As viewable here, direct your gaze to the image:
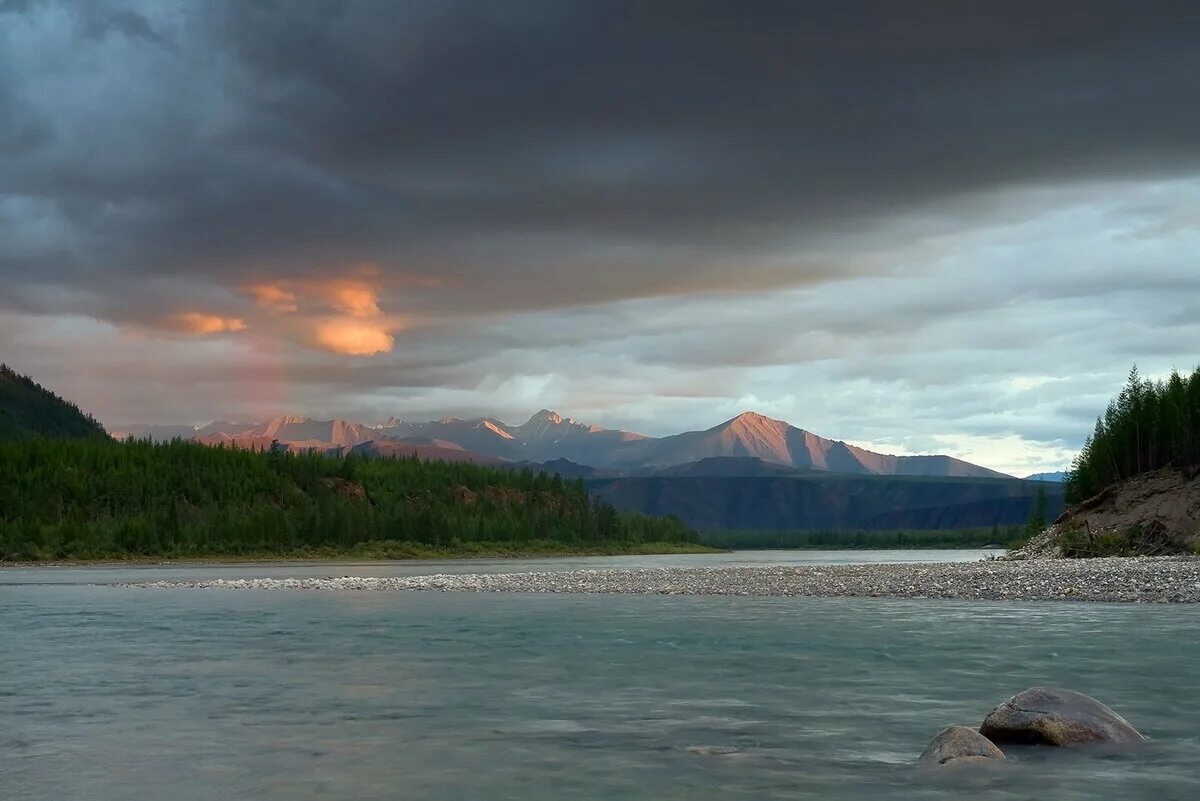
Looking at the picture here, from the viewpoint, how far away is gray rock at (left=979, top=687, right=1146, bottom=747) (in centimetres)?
1872

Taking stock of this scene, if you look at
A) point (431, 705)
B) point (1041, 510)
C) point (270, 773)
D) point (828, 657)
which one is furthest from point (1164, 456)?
point (270, 773)

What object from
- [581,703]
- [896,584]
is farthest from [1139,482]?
[581,703]

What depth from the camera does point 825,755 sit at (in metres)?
18.2

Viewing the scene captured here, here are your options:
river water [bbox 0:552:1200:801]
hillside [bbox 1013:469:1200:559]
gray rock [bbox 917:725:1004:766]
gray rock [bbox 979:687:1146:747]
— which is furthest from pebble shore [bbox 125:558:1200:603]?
gray rock [bbox 917:725:1004:766]

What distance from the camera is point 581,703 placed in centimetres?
2409

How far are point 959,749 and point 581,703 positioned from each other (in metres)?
9.15

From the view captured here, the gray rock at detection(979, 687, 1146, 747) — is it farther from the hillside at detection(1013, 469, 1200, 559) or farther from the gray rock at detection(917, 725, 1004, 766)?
the hillside at detection(1013, 469, 1200, 559)

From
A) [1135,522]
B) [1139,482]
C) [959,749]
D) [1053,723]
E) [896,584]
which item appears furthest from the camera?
[1139,482]

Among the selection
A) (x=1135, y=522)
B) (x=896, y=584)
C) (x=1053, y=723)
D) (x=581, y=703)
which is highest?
(x=1135, y=522)

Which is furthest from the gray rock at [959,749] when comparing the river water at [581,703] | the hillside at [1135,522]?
the hillside at [1135,522]

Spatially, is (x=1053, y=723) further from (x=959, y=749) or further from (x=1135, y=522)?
(x=1135, y=522)

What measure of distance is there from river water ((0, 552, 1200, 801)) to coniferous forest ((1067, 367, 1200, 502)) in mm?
64637

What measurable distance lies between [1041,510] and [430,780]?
16160 cm

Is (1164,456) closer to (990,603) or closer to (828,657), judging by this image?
(990,603)
